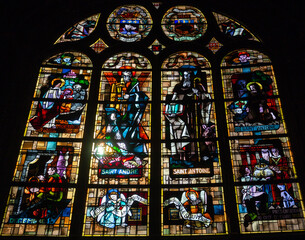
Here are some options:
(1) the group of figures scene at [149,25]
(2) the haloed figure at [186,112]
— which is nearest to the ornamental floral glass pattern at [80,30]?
(1) the group of figures scene at [149,25]

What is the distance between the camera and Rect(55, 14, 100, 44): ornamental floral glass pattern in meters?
7.24

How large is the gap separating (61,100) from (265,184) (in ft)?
11.1

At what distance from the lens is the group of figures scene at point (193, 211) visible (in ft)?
17.2

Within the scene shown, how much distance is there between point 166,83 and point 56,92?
181cm

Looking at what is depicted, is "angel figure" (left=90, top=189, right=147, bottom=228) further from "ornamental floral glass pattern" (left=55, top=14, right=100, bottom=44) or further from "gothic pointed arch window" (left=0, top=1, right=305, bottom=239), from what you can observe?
"ornamental floral glass pattern" (left=55, top=14, right=100, bottom=44)

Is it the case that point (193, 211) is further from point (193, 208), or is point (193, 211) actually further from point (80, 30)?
point (80, 30)

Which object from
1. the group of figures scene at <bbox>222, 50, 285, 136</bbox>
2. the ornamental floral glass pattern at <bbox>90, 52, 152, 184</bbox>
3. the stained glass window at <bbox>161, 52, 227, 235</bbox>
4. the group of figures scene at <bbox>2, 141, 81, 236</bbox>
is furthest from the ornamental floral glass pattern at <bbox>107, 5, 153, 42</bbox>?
the group of figures scene at <bbox>2, 141, 81, 236</bbox>

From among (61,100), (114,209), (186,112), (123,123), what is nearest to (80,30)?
(61,100)

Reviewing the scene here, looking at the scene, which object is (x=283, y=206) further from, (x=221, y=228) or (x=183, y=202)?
(x=183, y=202)

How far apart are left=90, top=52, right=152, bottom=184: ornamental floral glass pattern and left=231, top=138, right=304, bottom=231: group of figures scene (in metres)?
1.37

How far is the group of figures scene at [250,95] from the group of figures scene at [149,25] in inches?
23.2

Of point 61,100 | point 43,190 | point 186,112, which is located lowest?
point 43,190

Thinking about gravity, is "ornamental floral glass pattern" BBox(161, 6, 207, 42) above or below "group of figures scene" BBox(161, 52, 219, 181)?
above

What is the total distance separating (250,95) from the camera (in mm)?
6430
